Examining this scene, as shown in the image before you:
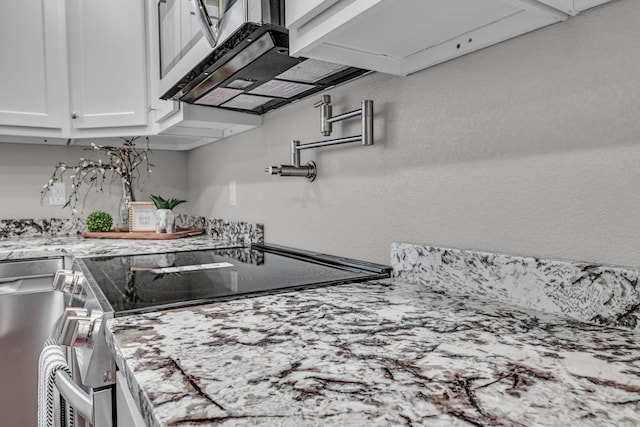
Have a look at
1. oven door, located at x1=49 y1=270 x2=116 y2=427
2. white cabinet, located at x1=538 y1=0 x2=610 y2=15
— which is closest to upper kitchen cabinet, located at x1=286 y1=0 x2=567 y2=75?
white cabinet, located at x1=538 y1=0 x2=610 y2=15

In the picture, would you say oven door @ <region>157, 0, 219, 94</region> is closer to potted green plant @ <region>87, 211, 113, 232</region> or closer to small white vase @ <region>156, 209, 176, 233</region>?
small white vase @ <region>156, 209, 176, 233</region>

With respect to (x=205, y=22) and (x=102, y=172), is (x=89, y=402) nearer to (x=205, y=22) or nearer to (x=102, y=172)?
(x=205, y=22)

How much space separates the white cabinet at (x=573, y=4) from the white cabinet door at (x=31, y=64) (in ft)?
6.77

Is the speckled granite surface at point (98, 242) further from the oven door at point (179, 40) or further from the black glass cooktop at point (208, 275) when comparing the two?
the oven door at point (179, 40)

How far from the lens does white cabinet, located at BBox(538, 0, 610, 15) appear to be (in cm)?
67

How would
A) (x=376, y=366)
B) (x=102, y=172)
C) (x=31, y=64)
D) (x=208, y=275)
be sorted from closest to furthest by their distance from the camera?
(x=376, y=366) → (x=208, y=275) → (x=31, y=64) → (x=102, y=172)

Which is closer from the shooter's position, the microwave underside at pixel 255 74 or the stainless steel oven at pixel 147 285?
the stainless steel oven at pixel 147 285

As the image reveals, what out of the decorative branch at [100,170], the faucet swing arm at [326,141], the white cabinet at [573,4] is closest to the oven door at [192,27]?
the faucet swing arm at [326,141]

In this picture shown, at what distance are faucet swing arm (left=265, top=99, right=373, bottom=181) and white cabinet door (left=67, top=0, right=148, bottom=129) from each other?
0.94 metres

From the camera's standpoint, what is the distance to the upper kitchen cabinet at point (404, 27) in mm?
707

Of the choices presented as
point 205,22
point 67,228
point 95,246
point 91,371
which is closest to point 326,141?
point 205,22

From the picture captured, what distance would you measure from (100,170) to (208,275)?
164 cm

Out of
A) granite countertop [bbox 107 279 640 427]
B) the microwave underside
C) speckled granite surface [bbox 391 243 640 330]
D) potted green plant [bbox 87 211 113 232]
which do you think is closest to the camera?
granite countertop [bbox 107 279 640 427]

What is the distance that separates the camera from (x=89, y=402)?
725 mm
